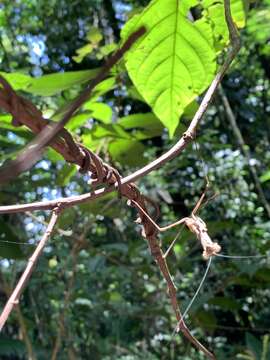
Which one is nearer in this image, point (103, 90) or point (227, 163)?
point (103, 90)

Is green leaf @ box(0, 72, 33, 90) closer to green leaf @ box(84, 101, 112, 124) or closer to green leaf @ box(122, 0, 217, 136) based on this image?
green leaf @ box(122, 0, 217, 136)

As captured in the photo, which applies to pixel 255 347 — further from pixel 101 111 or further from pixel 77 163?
pixel 77 163

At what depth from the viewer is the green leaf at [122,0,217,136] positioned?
1.60 feet

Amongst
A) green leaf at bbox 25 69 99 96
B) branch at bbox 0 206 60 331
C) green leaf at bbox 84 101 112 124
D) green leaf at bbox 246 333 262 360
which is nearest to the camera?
branch at bbox 0 206 60 331

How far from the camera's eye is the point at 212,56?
53 cm

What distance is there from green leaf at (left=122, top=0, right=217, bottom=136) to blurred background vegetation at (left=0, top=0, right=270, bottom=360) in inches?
2.6

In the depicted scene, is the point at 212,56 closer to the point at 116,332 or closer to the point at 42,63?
the point at 116,332

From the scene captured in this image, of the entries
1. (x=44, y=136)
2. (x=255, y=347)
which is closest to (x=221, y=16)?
(x=44, y=136)

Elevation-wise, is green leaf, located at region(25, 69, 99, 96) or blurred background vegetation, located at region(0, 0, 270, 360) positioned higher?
blurred background vegetation, located at region(0, 0, 270, 360)

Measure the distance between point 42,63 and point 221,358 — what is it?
7.38 ft

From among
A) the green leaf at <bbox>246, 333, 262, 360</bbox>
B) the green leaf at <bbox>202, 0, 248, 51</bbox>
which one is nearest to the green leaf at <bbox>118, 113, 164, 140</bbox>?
the green leaf at <bbox>202, 0, 248, 51</bbox>

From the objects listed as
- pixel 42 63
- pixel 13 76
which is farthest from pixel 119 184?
pixel 42 63

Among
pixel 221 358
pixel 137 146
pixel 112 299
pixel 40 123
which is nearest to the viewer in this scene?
pixel 40 123

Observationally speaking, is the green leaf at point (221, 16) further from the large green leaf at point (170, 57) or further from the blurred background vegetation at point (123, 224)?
the blurred background vegetation at point (123, 224)
